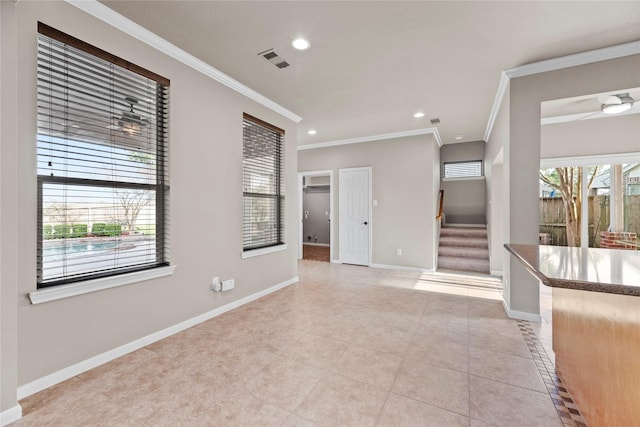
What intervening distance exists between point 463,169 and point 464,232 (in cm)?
149

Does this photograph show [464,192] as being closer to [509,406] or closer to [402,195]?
[402,195]

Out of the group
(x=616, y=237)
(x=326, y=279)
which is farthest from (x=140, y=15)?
(x=616, y=237)

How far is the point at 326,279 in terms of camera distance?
4836 mm

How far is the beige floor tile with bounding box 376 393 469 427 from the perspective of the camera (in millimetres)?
1579

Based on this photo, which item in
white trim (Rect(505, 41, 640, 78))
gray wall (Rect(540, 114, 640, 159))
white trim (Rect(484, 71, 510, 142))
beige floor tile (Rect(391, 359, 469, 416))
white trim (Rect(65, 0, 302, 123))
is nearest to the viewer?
beige floor tile (Rect(391, 359, 469, 416))

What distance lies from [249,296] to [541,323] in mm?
3326

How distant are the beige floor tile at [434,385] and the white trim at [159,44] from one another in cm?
336

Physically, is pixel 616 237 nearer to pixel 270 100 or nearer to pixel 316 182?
pixel 270 100

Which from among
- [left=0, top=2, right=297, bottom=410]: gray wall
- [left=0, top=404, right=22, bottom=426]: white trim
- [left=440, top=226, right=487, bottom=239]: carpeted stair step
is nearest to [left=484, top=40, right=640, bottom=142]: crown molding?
[left=0, top=2, right=297, bottom=410]: gray wall

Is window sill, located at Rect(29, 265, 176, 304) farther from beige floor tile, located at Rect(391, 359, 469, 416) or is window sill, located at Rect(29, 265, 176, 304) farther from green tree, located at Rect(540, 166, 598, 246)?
green tree, located at Rect(540, 166, 598, 246)

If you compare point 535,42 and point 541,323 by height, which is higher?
point 535,42

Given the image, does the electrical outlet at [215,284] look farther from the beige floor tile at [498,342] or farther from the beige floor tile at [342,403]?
the beige floor tile at [498,342]

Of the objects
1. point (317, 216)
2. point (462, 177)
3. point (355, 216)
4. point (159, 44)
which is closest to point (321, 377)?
point (159, 44)

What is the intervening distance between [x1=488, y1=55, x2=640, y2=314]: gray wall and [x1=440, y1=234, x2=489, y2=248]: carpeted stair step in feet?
9.53
